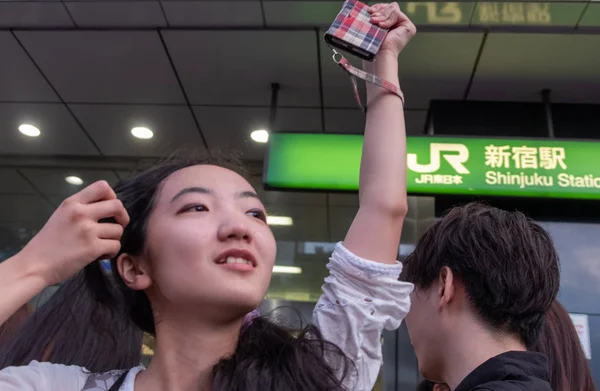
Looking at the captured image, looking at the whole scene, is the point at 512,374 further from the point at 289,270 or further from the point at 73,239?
the point at 289,270

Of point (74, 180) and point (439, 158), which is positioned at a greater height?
point (74, 180)

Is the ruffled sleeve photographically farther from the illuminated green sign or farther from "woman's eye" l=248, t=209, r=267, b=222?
the illuminated green sign

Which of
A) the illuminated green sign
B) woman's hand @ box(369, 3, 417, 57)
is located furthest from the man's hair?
the illuminated green sign

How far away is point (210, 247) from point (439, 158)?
2.58 meters

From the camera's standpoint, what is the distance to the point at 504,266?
1.25 meters

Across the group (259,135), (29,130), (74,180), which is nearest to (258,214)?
(259,135)

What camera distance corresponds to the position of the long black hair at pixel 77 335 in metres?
1.18

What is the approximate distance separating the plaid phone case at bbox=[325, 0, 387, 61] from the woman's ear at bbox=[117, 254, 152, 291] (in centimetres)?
54

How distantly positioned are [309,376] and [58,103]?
12.4 feet

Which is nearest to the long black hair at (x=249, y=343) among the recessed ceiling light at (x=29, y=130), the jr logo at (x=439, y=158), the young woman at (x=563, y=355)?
the young woman at (x=563, y=355)

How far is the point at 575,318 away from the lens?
352 centimetres

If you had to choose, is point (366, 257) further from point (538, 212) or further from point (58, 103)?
point (58, 103)

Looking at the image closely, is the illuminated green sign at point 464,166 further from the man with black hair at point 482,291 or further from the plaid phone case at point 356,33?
the plaid phone case at point 356,33

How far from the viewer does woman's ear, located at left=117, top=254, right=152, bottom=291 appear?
1.05 m
